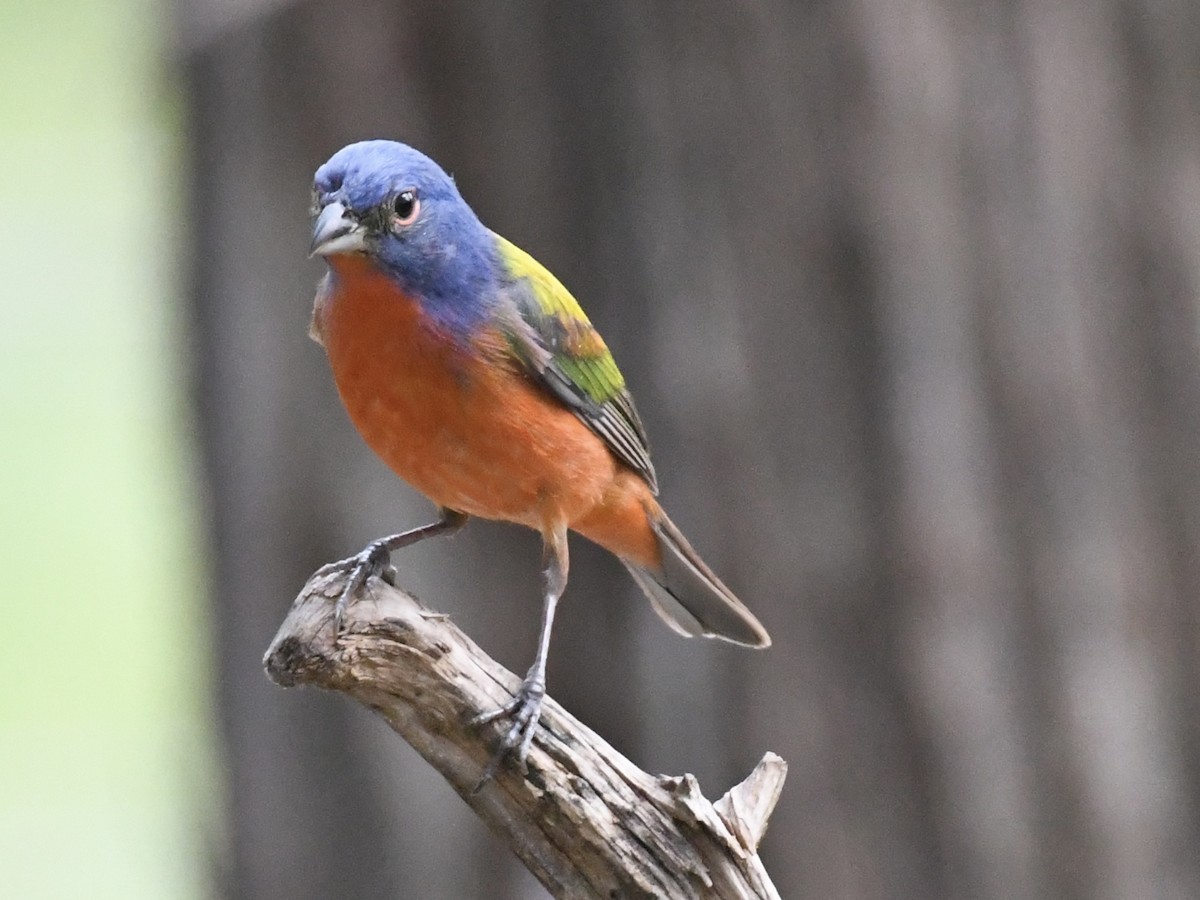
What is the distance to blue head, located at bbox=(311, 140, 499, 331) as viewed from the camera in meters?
3.68

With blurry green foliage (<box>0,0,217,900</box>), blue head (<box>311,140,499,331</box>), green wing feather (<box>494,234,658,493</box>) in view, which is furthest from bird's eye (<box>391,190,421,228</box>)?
blurry green foliage (<box>0,0,217,900</box>)

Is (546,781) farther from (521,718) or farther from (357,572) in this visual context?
(357,572)

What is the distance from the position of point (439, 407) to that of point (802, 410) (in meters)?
2.13

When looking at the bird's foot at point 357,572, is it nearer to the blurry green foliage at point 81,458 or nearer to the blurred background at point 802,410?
the blurred background at point 802,410

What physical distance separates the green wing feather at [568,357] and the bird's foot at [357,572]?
698 mm

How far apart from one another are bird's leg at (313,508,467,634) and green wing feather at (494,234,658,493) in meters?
0.61

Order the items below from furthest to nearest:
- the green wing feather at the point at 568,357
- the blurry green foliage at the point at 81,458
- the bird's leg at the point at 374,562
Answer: the blurry green foliage at the point at 81,458 → the green wing feather at the point at 568,357 → the bird's leg at the point at 374,562

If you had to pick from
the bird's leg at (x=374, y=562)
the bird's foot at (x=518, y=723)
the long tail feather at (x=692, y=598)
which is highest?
the bird's leg at (x=374, y=562)

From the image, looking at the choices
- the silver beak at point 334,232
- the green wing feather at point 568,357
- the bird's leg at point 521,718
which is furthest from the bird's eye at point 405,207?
the bird's leg at point 521,718

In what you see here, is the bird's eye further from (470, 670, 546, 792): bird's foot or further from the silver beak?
(470, 670, 546, 792): bird's foot

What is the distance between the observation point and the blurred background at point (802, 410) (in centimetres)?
562

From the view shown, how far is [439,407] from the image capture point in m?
3.95

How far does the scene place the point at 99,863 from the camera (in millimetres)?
7871

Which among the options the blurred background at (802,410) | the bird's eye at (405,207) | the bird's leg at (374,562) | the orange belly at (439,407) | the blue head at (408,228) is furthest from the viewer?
the blurred background at (802,410)
